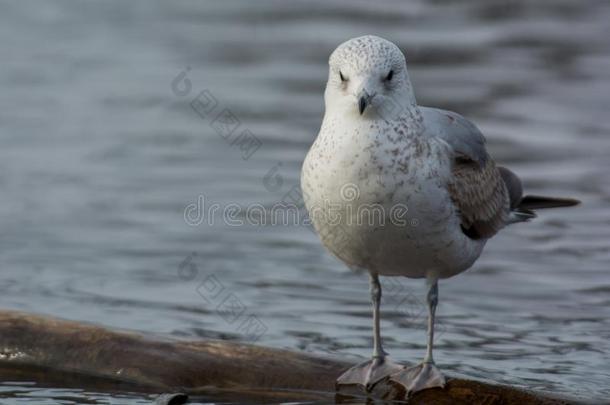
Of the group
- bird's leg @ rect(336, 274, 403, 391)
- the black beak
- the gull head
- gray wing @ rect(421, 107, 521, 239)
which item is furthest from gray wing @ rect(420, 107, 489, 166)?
bird's leg @ rect(336, 274, 403, 391)

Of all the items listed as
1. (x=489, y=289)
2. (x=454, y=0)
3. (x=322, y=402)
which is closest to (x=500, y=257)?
(x=489, y=289)

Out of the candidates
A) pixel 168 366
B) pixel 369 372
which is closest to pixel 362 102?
pixel 369 372

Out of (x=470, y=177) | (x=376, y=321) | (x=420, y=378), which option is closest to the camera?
(x=420, y=378)

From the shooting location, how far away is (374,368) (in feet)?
24.4

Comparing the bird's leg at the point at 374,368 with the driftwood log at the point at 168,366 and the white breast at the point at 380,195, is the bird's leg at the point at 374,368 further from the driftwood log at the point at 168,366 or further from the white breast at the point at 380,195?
the white breast at the point at 380,195

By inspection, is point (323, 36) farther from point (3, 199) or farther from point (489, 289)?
point (489, 289)

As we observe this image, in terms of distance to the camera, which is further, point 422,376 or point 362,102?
point 422,376

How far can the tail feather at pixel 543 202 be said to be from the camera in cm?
891

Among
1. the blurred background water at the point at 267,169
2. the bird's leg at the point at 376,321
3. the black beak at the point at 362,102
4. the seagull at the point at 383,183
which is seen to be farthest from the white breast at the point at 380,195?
the blurred background water at the point at 267,169

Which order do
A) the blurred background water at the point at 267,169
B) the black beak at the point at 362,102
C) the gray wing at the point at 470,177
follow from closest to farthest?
the black beak at the point at 362,102
the gray wing at the point at 470,177
the blurred background water at the point at 267,169

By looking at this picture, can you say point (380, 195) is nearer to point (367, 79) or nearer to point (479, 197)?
point (367, 79)

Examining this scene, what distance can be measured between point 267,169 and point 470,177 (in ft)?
19.3

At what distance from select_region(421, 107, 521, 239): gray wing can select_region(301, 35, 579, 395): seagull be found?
0.7 inches

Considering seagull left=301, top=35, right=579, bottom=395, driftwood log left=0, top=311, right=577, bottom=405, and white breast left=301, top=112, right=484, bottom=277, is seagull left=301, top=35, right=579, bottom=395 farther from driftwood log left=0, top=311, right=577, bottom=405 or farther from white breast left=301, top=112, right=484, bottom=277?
driftwood log left=0, top=311, right=577, bottom=405
